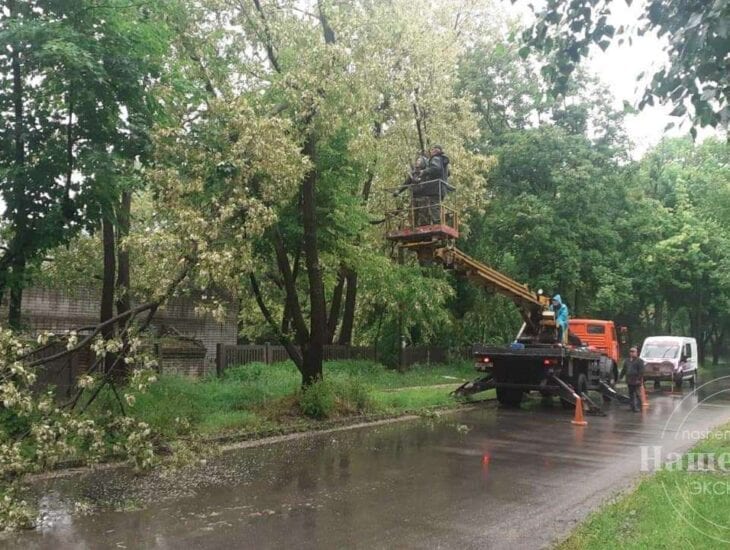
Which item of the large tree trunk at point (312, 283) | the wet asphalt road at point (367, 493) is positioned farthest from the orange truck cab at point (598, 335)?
the large tree trunk at point (312, 283)

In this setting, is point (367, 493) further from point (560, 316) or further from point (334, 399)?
point (560, 316)

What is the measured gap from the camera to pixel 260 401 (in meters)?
15.7

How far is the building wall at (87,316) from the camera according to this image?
17.9 meters

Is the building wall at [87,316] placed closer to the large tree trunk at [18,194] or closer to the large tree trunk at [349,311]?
the large tree trunk at [18,194]

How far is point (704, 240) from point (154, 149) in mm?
37241

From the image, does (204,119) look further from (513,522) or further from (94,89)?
(513,522)

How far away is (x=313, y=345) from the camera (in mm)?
15898

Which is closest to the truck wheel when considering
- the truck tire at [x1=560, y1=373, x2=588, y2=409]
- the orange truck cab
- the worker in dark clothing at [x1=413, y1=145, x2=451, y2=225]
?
the truck tire at [x1=560, y1=373, x2=588, y2=409]

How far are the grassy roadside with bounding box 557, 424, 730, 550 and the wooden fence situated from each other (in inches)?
571

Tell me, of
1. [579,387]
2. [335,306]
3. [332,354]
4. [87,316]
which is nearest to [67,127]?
[87,316]

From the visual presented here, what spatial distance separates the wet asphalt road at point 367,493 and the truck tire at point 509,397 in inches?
216

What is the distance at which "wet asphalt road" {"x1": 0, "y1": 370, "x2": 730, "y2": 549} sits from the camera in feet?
22.3

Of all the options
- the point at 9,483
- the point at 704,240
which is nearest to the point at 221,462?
the point at 9,483

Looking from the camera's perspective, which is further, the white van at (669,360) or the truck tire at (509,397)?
the white van at (669,360)
